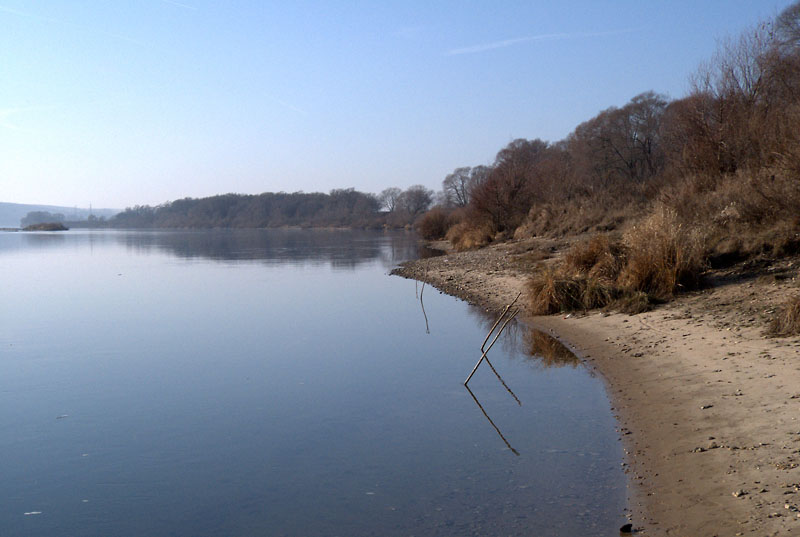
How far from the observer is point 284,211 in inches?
5595

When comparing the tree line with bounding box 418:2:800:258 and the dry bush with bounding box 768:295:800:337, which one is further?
the tree line with bounding box 418:2:800:258

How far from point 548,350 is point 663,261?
330 cm

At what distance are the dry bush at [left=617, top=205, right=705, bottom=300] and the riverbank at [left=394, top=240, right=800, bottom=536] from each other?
1.46ft

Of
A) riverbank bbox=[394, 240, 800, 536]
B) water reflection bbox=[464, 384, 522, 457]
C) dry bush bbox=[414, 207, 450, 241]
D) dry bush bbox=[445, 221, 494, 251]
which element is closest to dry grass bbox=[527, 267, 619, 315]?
riverbank bbox=[394, 240, 800, 536]

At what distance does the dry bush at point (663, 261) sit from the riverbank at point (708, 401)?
1.46ft

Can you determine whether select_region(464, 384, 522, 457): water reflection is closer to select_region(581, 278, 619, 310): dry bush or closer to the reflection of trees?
the reflection of trees

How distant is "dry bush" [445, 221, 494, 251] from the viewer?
115ft

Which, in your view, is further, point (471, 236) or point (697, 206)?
point (471, 236)

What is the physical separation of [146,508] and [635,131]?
146 feet

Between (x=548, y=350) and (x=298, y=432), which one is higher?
(x=548, y=350)

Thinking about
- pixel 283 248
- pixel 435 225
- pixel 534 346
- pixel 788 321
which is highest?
pixel 435 225

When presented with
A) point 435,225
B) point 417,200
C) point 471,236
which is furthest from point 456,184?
point 471,236

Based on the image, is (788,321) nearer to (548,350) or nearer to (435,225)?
(548,350)

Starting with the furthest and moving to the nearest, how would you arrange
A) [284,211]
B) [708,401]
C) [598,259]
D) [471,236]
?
[284,211], [471,236], [598,259], [708,401]
